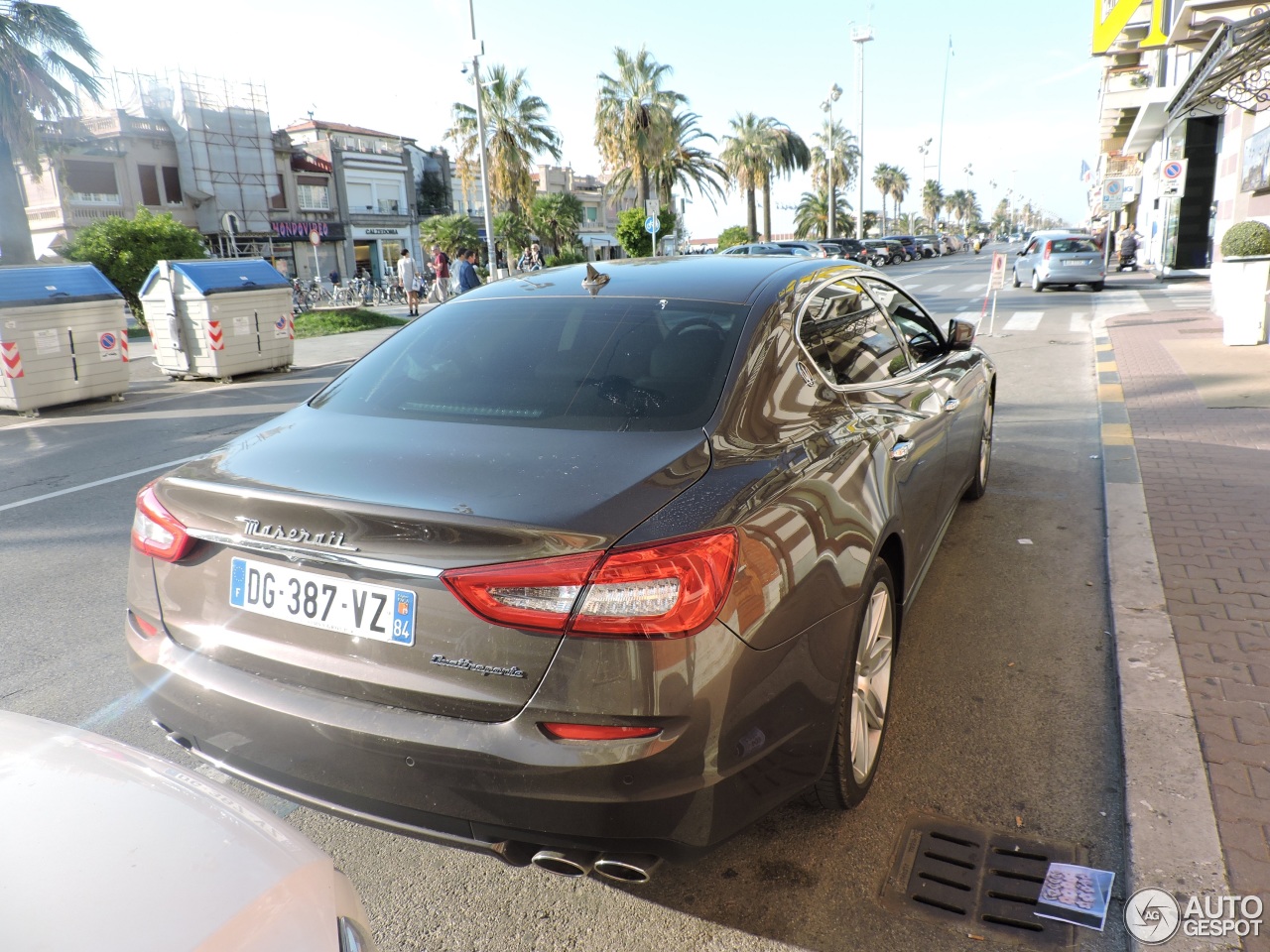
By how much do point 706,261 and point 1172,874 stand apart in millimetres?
2474

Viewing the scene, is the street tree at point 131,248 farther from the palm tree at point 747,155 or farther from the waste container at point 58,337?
the palm tree at point 747,155

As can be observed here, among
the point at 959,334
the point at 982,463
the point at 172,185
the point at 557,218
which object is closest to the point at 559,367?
the point at 959,334

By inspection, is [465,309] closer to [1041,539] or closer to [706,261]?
[706,261]

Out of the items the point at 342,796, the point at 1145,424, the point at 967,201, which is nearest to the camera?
the point at 342,796

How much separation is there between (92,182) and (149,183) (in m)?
2.59

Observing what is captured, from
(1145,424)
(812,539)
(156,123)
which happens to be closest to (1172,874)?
(812,539)

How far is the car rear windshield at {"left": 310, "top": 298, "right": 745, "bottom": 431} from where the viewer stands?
2639mm

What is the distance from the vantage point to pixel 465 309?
11.2 ft

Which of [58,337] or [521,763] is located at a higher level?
[58,337]

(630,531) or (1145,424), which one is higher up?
(630,531)

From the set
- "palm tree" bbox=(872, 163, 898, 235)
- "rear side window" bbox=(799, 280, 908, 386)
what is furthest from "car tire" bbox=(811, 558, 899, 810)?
"palm tree" bbox=(872, 163, 898, 235)

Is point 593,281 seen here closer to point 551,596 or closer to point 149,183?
point 551,596

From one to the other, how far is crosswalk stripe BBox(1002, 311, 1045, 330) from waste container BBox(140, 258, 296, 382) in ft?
41.3

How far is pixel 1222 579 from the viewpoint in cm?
437
